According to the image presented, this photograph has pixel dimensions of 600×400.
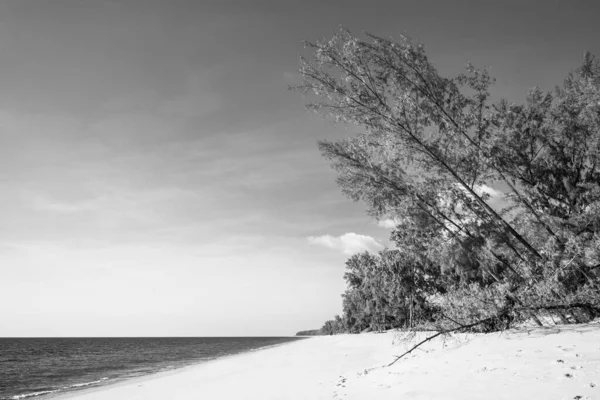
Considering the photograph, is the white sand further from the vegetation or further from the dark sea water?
the dark sea water

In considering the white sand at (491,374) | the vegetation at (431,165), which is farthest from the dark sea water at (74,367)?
the vegetation at (431,165)

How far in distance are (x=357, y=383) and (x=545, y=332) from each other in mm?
5442

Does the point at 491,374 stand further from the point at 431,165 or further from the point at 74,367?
the point at 74,367

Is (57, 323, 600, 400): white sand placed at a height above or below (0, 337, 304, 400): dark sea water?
above

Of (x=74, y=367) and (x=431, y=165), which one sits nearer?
(x=431, y=165)

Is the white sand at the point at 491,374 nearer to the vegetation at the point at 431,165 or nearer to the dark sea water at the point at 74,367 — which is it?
the vegetation at the point at 431,165

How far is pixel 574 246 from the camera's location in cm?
627

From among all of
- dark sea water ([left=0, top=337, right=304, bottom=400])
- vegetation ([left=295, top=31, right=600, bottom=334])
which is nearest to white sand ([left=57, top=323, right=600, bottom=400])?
vegetation ([left=295, top=31, right=600, bottom=334])

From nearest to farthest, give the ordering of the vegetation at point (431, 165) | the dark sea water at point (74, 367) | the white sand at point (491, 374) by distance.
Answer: the white sand at point (491, 374) < the vegetation at point (431, 165) < the dark sea water at point (74, 367)

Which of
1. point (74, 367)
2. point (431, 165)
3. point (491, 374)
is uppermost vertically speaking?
point (431, 165)

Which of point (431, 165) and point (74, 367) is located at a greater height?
point (431, 165)

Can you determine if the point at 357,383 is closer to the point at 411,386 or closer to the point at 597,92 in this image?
the point at 411,386

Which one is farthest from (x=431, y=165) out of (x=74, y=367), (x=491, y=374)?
(x=74, y=367)

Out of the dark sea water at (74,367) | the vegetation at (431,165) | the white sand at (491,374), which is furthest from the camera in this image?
the dark sea water at (74,367)
